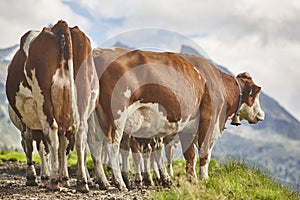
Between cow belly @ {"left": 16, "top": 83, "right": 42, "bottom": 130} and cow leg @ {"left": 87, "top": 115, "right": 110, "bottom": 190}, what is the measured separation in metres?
1.34

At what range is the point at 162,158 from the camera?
1636 centimetres

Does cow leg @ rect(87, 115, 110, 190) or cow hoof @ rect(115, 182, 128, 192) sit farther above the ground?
cow leg @ rect(87, 115, 110, 190)

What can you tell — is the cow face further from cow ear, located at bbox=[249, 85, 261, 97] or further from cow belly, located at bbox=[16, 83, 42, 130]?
cow belly, located at bbox=[16, 83, 42, 130]

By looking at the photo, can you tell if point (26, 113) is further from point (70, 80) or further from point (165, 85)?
point (165, 85)

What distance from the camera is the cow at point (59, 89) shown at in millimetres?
11461

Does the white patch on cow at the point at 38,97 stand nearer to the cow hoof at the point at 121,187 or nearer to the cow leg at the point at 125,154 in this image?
the cow hoof at the point at 121,187

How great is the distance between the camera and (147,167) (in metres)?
15.3

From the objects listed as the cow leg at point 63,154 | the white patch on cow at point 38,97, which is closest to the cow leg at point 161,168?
the cow leg at point 63,154

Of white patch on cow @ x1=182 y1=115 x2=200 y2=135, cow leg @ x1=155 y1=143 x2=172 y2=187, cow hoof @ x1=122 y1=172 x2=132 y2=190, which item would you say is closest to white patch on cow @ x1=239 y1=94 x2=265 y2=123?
white patch on cow @ x1=182 y1=115 x2=200 y2=135

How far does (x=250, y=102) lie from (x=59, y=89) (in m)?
8.96

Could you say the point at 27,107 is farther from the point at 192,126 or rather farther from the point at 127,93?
the point at 192,126

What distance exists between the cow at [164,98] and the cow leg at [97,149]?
10 cm

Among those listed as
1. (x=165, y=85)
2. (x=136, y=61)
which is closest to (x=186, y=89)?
(x=165, y=85)

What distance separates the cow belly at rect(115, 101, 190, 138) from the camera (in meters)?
13.2
